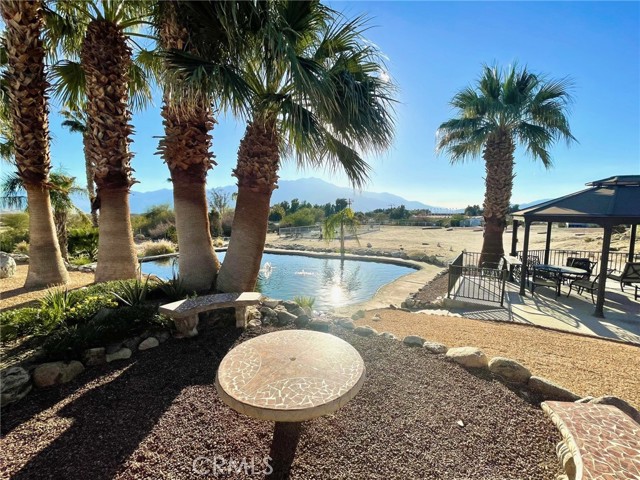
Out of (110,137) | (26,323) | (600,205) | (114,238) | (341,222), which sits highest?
(110,137)

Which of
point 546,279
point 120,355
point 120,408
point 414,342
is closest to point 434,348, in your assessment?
point 414,342

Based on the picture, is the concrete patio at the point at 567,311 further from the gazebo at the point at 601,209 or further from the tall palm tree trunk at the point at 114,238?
the tall palm tree trunk at the point at 114,238

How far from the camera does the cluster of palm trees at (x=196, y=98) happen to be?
3816 mm

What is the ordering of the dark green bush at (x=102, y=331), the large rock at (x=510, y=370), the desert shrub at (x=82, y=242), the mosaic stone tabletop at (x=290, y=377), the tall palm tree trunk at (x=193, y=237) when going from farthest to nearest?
the desert shrub at (x=82, y=242), the tall palm tree trunk at (x=193, y=237), the dark green bush at (x=102, y=331), the large rock at (x=510, y=370), the mosaic stone tabletop at (x=290, y=377)

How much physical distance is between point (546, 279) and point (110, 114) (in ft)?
39.8

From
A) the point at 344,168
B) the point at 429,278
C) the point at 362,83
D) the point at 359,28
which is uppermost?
the point at 359,28

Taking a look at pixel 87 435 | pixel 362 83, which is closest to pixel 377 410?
pixel 87 435

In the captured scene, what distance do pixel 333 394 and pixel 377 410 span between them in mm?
878

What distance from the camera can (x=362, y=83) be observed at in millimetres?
4156

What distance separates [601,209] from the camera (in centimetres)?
696

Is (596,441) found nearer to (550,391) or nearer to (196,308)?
(550,391)

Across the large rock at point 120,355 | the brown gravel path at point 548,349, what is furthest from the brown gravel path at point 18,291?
the brown gravel path at point 548,349

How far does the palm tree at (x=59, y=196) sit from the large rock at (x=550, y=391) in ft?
47.2

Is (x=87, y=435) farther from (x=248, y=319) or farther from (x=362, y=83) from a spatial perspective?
(x=362, y=83)
